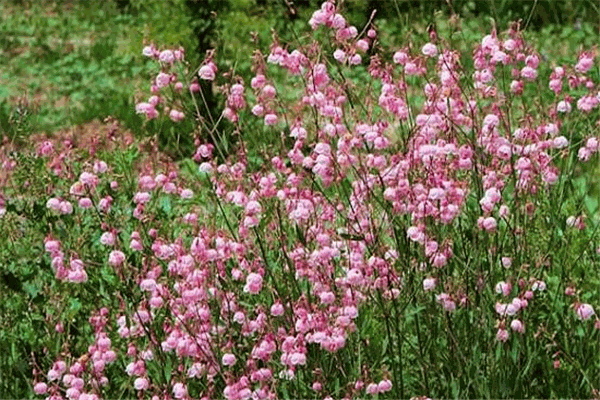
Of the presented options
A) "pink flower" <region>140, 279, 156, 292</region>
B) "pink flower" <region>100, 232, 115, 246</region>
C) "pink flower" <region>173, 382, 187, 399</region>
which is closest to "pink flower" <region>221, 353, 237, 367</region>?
"pink flower" <region>173, 382, 187, 399</region>

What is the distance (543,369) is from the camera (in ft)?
12.4

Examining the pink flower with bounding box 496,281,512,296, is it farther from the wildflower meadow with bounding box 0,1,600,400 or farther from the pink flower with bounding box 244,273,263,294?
the pink flower with bounding box 244,273,263,294

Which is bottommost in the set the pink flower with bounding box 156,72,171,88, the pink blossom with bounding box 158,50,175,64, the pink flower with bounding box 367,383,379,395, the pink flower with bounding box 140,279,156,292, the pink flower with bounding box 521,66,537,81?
the pink flower with bounding box 367,383,379,395

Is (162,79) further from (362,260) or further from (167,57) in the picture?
(362,260)

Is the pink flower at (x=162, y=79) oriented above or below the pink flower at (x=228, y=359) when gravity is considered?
above

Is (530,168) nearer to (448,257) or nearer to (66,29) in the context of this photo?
(448,257)

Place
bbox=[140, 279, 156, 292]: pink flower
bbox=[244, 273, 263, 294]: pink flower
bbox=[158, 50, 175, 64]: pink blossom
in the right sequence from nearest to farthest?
1. bbox=[244, 273, 263, 294]: pink flower
2. bbox=[140, 279, 156, 292]: pink flower
3. bbox=[158, 50, 175, 64]: pink blossom

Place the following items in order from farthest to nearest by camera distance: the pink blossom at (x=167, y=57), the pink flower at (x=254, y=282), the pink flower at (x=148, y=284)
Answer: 1. the pink blossom at (x=167, y=57)
2. the pink flower at (x=148, y=284)
3. the pink flower at (x=254, y=282)

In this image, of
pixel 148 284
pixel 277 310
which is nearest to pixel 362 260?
pixel 277 310

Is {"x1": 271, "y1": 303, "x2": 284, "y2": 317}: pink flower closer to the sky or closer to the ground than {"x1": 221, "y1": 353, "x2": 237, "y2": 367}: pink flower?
closer to the sky

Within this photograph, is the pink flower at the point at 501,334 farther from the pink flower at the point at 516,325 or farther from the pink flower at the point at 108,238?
the pink flower at the point at 108,238

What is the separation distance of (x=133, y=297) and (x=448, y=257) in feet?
2.93

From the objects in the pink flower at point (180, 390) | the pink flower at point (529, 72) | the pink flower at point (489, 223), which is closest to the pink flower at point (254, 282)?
the pink flower at point (180, 390)

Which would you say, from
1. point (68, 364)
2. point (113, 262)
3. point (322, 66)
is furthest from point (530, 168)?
point (68, 364)
